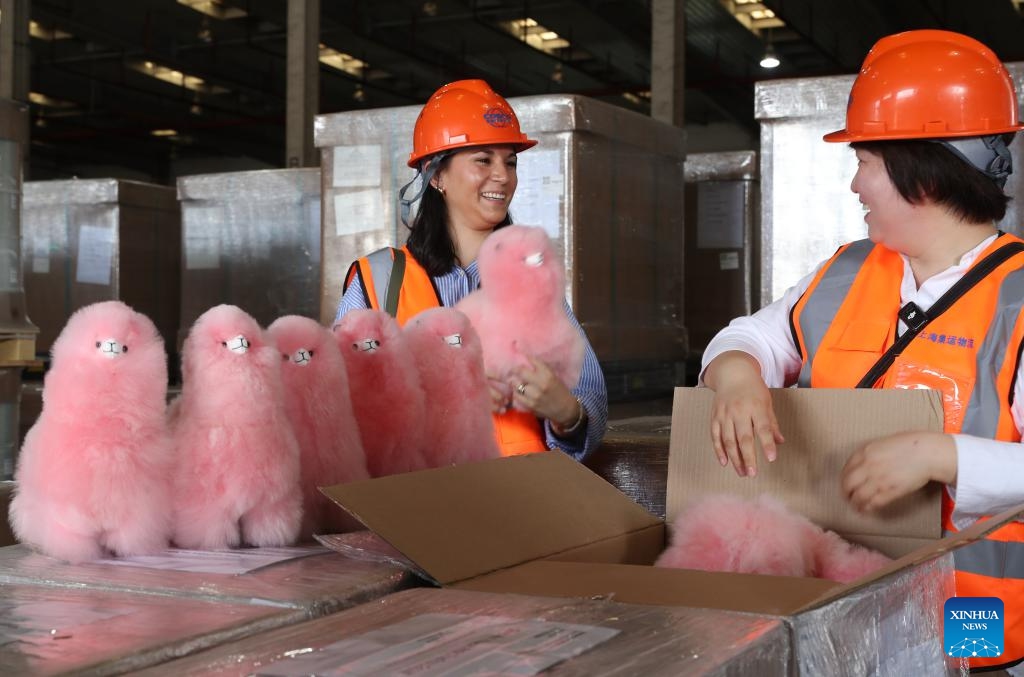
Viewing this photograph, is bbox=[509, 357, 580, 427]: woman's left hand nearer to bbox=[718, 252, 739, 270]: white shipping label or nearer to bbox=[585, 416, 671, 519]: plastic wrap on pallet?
bbox=[585, 416, 671, 519]: plastic wrap on pallet

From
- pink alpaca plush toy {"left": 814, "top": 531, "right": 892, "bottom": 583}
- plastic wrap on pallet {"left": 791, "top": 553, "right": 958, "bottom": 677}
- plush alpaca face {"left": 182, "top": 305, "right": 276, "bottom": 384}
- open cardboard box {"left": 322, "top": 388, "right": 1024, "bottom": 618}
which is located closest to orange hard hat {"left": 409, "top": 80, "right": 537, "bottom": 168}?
open cardboard box {"left": 322, "top": 388, "right": 1024, "bottom": 618}

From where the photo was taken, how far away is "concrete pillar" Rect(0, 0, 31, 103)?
545 cm

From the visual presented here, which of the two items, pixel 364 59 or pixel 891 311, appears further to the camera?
pixel 364 59

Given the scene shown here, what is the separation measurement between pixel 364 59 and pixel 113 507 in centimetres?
1288

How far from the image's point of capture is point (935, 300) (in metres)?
1.76

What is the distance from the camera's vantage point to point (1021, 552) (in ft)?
5.05

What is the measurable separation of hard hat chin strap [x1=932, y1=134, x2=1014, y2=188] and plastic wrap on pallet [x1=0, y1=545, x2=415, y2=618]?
1.16 metres

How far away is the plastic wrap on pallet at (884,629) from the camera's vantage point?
35.5 inches

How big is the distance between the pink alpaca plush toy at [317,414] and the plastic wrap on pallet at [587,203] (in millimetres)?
2178

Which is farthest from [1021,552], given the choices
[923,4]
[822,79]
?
[923,4]

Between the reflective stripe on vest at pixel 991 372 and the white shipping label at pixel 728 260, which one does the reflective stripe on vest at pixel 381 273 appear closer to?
the reflective stripe on vest at pixel 991 372

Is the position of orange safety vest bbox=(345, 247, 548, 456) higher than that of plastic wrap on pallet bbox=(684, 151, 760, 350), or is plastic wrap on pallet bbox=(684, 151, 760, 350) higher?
plastic wrap on pallet bbox=(684, 151, 760, 350)

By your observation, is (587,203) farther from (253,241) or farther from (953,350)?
(953,350)

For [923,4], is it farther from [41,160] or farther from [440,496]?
[41,160]
